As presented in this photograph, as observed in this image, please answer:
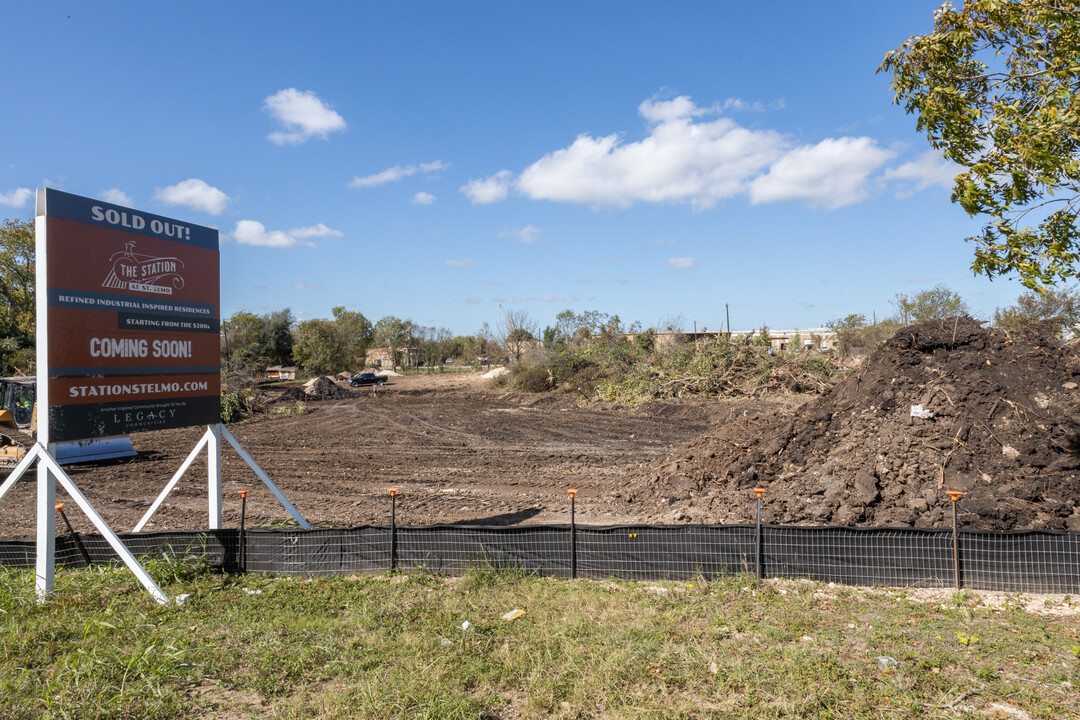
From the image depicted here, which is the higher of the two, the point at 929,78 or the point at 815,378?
the point at 929,78

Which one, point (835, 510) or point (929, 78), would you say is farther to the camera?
point (835, 510)

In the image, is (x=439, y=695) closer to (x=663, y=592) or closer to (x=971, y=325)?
(x=663, y=592)

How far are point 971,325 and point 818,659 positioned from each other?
754cm

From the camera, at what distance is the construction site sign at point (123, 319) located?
6.55 meters

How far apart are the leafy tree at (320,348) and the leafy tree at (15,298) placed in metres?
21.1

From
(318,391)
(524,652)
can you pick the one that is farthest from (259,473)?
(318,391)

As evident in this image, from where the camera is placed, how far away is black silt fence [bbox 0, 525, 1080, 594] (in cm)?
632

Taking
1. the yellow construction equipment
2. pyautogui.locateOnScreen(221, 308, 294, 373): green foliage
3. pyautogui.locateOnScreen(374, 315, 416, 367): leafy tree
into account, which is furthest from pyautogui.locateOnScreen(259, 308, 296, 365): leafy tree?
the yellow construction equipment

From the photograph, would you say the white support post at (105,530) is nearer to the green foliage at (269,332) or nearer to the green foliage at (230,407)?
the green foliage at (230,407)

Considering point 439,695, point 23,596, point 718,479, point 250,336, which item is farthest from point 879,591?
point 250,336

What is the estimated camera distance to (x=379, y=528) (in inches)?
283

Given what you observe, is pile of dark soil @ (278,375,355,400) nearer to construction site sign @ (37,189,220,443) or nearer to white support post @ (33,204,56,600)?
construction site sign @ (37,189,220,443)

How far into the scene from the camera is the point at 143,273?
295 inches

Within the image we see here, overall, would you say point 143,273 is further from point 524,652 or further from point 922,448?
point 922,448
